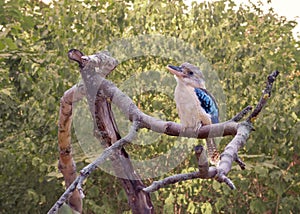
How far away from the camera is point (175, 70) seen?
3.39m

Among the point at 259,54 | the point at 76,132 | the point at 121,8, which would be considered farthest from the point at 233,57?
the point at 76,132

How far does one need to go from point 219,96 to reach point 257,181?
1554 millimetres

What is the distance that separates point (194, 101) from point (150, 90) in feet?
11.8

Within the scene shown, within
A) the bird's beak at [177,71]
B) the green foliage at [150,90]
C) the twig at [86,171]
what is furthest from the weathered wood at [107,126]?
the green foliage at [150,90]

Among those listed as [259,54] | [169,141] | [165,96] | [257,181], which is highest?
[259,54]

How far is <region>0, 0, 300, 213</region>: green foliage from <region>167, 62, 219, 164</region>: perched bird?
319cm

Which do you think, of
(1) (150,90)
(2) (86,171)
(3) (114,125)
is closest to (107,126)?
(3) (114,125)

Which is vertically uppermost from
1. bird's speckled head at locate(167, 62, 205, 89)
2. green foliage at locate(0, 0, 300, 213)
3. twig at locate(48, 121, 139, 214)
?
bird's speckled head at locate(167, 62, 205, 89)

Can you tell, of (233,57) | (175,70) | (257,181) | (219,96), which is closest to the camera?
(175,70)

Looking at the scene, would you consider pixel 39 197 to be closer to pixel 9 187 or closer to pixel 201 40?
pixel 9 187

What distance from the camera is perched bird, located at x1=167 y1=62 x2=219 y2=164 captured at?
10.7 feet

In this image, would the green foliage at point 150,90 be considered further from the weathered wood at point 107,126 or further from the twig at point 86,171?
the twig at point 86,171

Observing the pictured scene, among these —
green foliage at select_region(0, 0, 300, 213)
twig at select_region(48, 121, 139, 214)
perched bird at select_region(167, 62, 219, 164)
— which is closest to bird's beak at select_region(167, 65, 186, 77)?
perched bird at select_region(167, 62, 219, 164)

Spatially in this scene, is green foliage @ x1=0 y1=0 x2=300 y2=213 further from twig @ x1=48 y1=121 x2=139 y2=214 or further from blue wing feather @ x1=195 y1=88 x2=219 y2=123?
twig @ x1=48 y1=121 x2=139 y2=214
